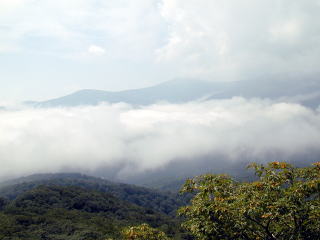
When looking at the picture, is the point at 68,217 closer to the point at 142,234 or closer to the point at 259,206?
the point at 142,234

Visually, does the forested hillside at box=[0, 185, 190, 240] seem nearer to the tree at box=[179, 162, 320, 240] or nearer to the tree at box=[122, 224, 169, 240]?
the tree at box=[122, 224, 169, 240]

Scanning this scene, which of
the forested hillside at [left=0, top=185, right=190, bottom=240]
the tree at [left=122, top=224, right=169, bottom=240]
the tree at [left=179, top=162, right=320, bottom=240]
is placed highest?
the tree at [left=179, top=162, right=320, bottom=240]

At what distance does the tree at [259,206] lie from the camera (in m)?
14.5

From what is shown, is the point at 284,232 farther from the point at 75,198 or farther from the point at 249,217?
the point at 75,198

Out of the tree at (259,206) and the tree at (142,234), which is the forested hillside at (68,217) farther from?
the tree at (259,206)

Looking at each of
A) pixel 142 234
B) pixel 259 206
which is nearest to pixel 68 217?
pixel 142 234

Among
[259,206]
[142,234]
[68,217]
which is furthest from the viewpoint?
[68,217]

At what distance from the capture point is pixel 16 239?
83375 mm

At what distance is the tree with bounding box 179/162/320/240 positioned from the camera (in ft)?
47.4

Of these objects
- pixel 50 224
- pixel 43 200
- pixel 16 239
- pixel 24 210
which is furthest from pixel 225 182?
pixel 43 200

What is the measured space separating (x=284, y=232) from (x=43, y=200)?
162m

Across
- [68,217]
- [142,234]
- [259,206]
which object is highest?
[259,206]

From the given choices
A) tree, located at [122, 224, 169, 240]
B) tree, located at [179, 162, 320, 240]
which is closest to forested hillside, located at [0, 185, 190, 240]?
tree, located at [122, 224, 169, 240]

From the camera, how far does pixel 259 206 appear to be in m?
14.4
